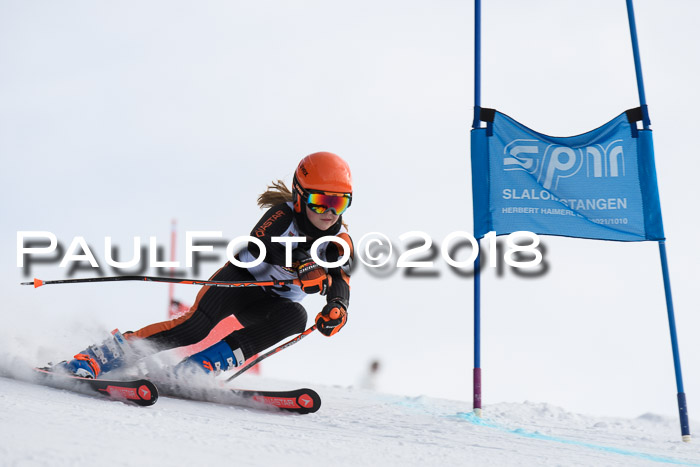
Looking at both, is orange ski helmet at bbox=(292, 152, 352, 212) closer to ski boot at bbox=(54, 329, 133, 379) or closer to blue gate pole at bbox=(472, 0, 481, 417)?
ski boot at bbox=(54, 329, 133, 379)

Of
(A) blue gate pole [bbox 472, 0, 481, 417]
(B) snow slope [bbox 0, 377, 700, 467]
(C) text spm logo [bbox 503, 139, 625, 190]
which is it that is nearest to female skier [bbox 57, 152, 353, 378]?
(B) snow slope [bbox 0, 377, 700, 467]

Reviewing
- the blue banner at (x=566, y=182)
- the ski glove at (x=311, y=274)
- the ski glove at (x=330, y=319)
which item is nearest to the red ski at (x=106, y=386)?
the ski glove at (x=330, y=319)

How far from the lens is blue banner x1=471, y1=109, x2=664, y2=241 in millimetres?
5117

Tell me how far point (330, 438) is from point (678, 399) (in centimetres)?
293

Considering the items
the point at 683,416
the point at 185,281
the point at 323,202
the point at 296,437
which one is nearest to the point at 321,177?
the point at 323,202

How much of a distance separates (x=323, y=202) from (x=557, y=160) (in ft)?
7.21

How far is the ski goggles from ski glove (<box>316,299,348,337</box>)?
22.3 inches

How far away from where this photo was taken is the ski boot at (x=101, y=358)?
3.87 meters

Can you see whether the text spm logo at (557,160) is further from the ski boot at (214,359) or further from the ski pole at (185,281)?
the ski boot at (214,359)

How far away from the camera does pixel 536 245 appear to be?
517cm

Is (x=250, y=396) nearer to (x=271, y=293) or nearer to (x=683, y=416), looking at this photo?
(x=271, y=293)

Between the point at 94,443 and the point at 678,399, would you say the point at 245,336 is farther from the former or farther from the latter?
the point at 678,399

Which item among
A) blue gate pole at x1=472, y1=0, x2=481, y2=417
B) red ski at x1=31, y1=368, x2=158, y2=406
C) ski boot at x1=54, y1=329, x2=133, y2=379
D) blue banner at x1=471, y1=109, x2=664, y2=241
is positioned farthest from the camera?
blue banner at x1=471, y1=109, x2=664, y2=241

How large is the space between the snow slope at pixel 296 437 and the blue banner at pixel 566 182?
4.69 ft
